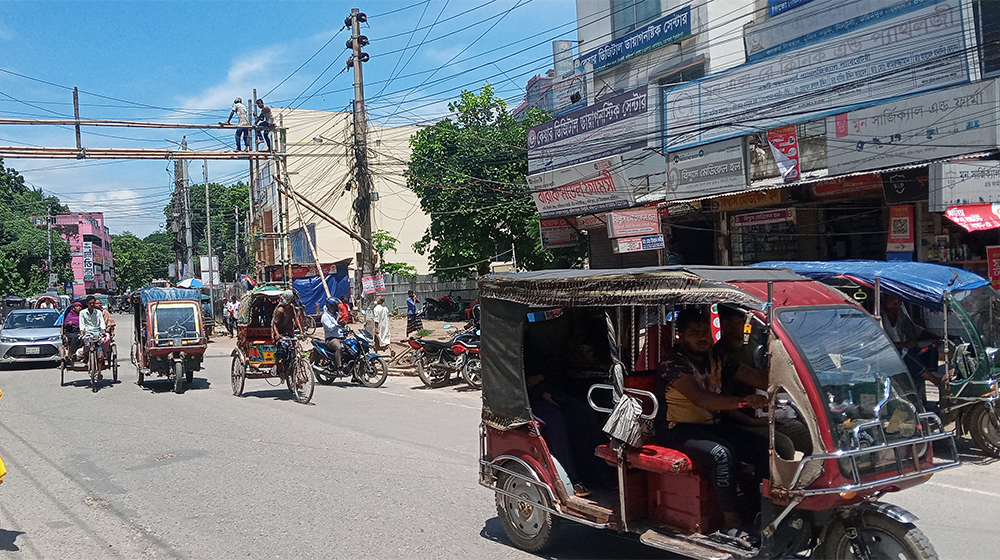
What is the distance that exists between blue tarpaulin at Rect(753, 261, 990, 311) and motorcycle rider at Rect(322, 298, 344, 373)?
30.6 ft

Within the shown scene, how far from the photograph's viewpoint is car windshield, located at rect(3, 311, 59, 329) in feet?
68.1

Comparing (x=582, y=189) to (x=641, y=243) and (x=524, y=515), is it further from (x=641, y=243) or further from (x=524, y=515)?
(x=524, y=515)

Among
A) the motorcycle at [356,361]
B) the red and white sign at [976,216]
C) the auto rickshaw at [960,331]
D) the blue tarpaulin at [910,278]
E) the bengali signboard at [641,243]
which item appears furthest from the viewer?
the bengali signboard at [641,243]

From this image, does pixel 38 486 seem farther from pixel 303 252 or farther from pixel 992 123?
pixel 303 252

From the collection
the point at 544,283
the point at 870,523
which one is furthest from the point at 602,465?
the point at 870,523

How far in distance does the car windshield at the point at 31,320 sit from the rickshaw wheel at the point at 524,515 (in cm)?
1992

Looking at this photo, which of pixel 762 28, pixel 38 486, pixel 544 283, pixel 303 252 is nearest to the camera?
pixel 544 283

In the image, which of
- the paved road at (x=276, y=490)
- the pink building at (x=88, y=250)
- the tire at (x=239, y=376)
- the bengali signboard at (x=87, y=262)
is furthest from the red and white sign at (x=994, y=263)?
the bengali signboard at (x=87, y=262)

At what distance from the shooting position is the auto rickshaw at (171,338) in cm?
1503

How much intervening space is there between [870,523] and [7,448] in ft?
34.0

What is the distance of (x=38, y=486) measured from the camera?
7.78 metres

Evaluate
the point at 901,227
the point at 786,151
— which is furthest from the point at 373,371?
the point at 901,227

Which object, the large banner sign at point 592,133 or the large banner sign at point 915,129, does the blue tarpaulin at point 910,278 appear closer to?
the large banner sign at point 915,129

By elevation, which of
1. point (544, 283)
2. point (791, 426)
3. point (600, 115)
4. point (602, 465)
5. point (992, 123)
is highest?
point (600, 115)
